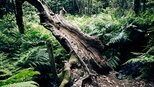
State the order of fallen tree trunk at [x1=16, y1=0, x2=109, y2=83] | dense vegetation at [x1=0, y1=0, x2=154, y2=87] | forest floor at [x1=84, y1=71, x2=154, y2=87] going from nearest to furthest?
forest floor at [x1=84, y1=71, x2=154, y2=87] < dense vegetation at [x1=0, y1=0, x2=154, y2=87] < fallen tree trunk at [x1=16, y1=0, x2=109, y2=83]

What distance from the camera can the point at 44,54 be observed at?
327 inches

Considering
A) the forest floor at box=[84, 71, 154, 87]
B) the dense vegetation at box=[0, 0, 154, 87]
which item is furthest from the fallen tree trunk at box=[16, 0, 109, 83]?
the dense vegetation at box=[0, 0, 154, 87]

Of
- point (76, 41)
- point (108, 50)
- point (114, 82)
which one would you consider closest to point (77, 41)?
point (76, 41)

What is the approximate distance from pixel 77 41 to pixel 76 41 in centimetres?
6

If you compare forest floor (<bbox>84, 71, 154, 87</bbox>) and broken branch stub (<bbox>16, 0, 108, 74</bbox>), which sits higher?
broken branch stub (<bbox>16, 0, 108, 74</bbox>)

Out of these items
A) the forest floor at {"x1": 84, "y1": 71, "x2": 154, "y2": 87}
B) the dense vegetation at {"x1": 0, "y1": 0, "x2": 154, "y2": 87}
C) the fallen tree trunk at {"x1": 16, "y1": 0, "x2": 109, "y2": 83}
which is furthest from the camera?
the fallen tree trunk at {"x1": 16, "y1": 0, "x2": 109, "y2": 83}

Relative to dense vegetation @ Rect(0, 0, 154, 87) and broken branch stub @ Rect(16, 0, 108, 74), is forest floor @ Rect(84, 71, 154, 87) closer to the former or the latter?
dense vegetation @ Rect(0, 0, 154, 87)

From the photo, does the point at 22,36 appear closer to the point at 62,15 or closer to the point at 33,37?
the point at 33,37

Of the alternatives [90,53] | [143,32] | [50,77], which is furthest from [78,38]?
[143,32]

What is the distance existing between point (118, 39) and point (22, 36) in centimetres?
378

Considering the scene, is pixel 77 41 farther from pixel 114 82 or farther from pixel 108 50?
pixel 114 82

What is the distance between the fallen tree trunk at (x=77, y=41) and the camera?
7.74 m

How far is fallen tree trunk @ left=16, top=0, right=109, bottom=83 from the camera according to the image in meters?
7.74

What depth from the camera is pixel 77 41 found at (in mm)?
8750
